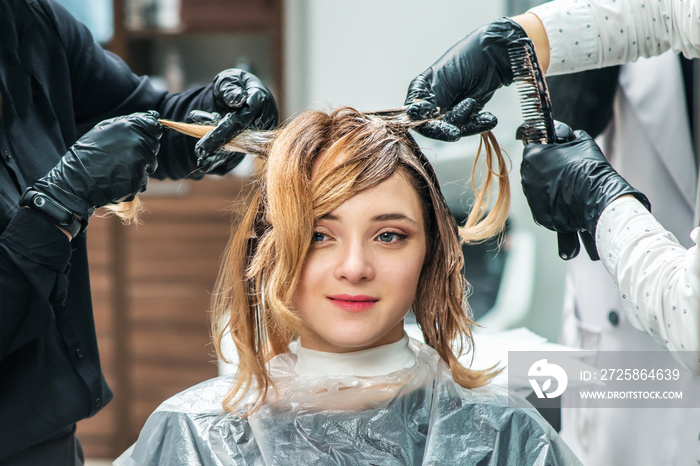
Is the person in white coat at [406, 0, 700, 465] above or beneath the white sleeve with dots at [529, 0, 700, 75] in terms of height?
beneath

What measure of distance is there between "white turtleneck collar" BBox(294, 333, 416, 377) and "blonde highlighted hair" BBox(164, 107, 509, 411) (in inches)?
3.0

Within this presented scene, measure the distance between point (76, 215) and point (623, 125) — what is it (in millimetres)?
1089

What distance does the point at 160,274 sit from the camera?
3.19m

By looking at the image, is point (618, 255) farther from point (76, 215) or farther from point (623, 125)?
point (76, 215)

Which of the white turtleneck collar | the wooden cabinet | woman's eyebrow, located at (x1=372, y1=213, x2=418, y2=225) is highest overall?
woman's eyebrow, located at (x1=372, y1=213, x2=418, y2=225)

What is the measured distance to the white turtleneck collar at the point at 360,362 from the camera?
1.21 metres

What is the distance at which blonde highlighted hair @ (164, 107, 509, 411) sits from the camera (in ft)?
3.78

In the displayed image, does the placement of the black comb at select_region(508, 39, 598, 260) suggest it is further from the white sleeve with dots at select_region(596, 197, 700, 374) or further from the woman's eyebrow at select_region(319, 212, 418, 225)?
the woman's eyebrow at select_region(319, 212, 418, 225)

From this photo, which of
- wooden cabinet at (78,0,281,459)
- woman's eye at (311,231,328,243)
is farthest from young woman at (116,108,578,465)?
wooden cabinet at (78,0,281,459)

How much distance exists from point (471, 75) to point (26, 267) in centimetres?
83

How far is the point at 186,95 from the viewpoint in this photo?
4.87ft

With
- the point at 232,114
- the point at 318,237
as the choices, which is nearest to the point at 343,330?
the point at 318,237

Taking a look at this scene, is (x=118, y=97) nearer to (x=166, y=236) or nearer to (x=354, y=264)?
(x=354, y=264)

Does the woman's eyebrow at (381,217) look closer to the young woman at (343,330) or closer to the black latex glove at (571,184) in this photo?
the young woman at (343,330)
